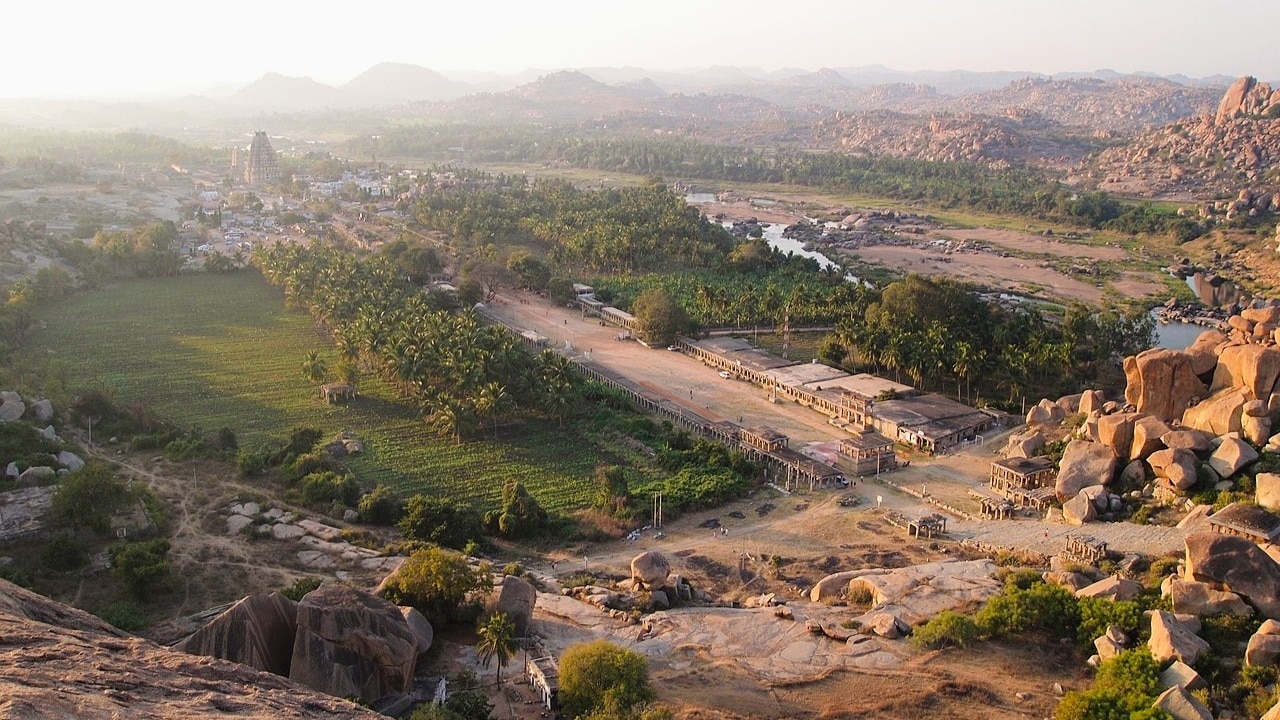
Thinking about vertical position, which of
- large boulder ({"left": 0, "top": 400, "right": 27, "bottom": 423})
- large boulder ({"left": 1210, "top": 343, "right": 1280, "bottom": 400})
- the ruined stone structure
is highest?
the ruined stone structure

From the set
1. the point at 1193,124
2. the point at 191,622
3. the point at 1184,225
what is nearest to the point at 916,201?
the point at 1184,225

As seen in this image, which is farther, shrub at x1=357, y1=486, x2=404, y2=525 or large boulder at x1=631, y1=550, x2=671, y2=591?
shrub at x1=357, y1=486, x2=404, y2=525

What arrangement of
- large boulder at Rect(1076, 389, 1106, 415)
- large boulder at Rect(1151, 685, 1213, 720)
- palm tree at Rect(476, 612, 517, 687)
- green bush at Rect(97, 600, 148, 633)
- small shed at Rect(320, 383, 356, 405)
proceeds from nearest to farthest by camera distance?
large boulder at Rect(1151, 685, 1213, 720) < palm tree at Rect(476, 612, 517, 687) < green bush at Rect(97, 600, 148, 633) < large boulder at Rect(1076, 389, 1106, 415) < small shed at Rect(320, 383, 356, 405)

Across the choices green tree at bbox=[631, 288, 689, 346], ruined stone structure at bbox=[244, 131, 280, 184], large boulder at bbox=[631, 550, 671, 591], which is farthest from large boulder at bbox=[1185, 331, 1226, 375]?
ruined stone structure at bbox=[244, 131, 280, 184]

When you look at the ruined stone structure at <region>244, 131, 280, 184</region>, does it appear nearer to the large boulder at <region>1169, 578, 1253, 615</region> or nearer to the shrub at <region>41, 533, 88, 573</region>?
the shrub at <region>41, 533, 88, 573</region>

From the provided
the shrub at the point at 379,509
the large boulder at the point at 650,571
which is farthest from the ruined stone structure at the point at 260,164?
the large boulder at the point at 650,571

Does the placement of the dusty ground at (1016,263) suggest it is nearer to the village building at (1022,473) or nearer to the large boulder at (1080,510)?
the village building at (1022,473)
